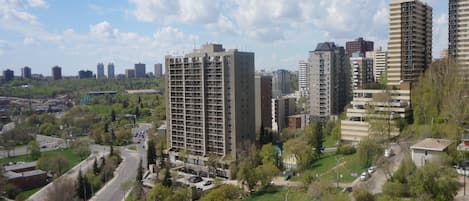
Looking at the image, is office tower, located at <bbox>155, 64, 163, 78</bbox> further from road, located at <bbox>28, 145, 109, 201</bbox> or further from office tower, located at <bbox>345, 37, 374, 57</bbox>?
road, located at <bbox>28, 145, 109, 201</bbox>

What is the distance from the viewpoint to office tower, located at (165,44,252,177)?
91.8ft

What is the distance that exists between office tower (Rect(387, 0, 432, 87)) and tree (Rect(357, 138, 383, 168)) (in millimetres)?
9328

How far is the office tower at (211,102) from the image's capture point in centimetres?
2797

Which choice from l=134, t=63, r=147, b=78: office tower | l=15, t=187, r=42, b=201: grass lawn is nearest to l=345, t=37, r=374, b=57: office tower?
l=15, t=187, r=42, b=201: grass lawn

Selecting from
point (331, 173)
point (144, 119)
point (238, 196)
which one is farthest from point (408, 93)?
point (144, 119)

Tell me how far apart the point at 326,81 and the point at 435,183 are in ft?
79.6

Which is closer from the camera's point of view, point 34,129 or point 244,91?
point 244,91

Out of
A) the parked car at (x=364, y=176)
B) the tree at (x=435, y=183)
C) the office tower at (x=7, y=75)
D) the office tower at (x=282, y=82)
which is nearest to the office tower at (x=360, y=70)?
the parked car at (x=364, y=176)

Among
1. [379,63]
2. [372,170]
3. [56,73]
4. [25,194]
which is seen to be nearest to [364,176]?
[372,170]

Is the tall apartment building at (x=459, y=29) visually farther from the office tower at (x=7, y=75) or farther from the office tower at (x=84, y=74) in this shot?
the office tower at (x=84, y=74)

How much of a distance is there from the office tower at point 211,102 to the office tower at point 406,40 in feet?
31.6

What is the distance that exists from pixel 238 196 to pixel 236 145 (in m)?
8.05

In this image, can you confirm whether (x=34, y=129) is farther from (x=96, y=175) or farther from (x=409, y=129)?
(x=409, y=129)

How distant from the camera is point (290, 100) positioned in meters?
43.9
